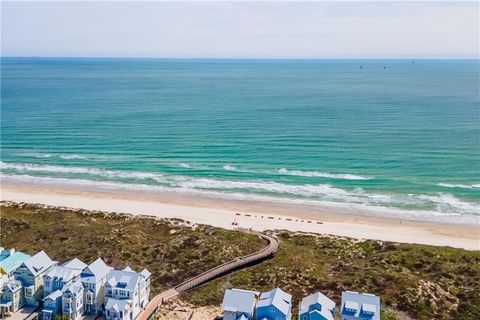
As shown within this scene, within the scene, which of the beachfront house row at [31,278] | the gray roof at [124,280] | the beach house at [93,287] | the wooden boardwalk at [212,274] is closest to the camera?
the gray roof at [124,280]

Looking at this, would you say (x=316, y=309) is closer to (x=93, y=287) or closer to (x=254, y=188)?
(x=93, y=287)

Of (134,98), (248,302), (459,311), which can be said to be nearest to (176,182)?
(248,302)

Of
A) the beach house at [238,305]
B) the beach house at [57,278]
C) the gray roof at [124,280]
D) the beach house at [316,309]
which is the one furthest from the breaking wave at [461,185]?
the beach house at [57,278]

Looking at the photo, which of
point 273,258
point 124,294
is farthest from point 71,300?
point 273,258

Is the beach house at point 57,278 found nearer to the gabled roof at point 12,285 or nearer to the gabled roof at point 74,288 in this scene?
the gabled roof at point 74,288

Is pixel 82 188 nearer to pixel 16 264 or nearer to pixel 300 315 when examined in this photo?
pixel 16 264
